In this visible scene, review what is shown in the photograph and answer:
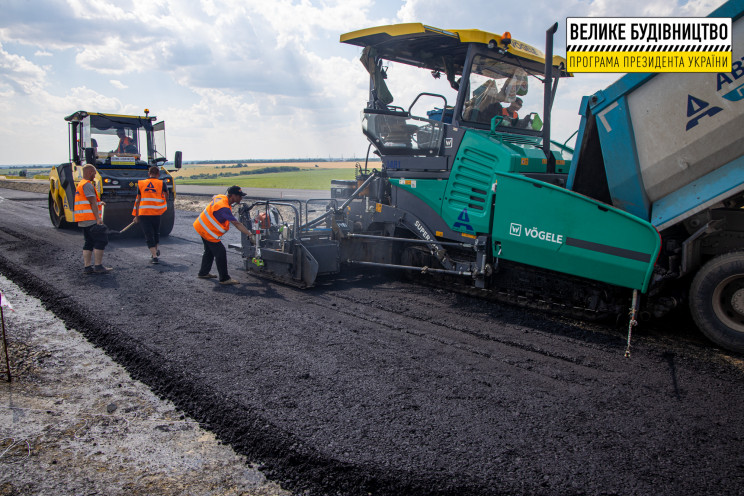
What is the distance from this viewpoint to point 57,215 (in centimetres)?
1216

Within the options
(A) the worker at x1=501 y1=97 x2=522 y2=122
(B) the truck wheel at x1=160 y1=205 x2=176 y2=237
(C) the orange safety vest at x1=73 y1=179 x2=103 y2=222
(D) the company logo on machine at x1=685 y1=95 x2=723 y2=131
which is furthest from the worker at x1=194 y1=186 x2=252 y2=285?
(D) the company logo on machine at x1=685 y1=95 x2=723 y2=131

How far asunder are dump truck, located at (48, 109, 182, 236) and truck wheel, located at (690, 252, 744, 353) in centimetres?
981

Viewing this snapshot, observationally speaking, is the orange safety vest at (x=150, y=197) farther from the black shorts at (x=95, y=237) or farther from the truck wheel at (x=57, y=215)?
the truck wheel at (x=57, y=215)

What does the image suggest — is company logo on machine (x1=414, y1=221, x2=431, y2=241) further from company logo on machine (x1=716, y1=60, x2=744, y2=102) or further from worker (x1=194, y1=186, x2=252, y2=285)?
company logo on machine (x1=716, y1=60, x2=744, y2=102)

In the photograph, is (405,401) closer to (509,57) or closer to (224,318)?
(224,318)

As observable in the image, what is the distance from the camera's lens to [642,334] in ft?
15.1

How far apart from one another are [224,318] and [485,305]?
278 centimetres

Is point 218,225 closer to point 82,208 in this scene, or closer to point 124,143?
point 82,208

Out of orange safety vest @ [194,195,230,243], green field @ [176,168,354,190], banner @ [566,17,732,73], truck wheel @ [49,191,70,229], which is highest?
banner @ [566,17,732,73]

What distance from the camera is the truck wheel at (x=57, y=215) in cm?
1192

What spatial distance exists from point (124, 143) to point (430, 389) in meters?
10.5

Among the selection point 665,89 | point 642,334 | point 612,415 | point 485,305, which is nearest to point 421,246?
point 485,305

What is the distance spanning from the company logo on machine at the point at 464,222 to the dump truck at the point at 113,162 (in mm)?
7375

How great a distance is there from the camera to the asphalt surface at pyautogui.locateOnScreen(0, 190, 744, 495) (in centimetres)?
258
